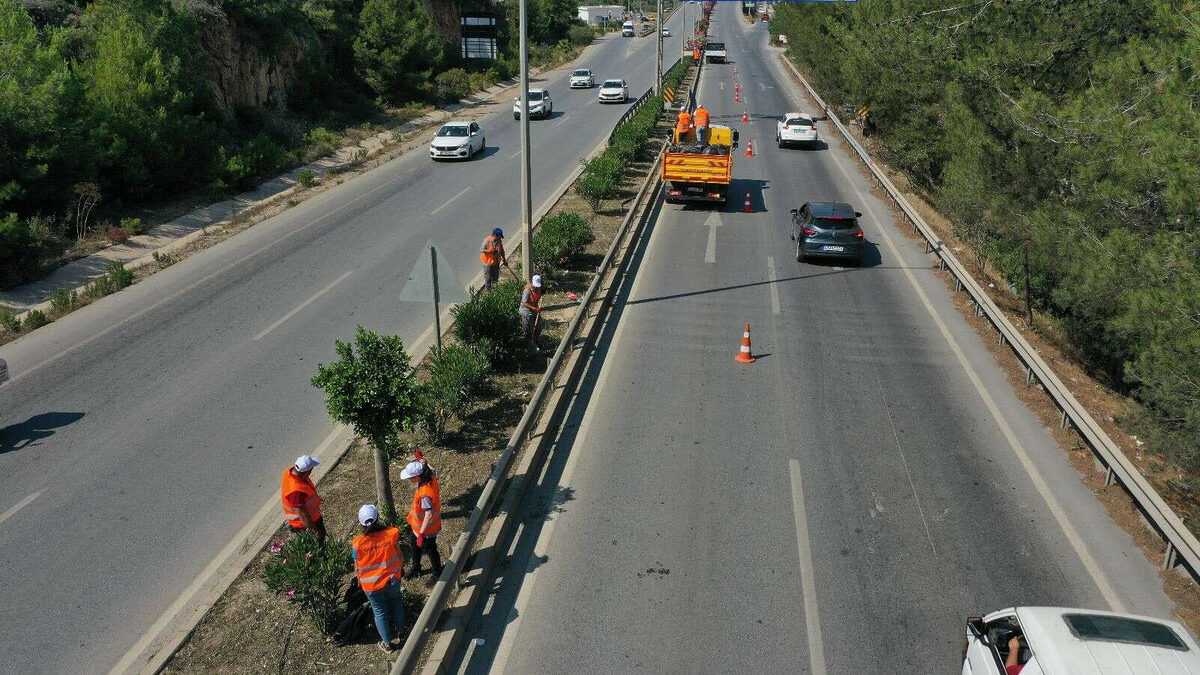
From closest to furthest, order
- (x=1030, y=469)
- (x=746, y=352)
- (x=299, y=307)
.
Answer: (x=1030, y=469), (x=746, y=352), (x=299, y=307)

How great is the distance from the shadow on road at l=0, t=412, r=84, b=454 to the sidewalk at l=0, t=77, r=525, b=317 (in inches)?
265

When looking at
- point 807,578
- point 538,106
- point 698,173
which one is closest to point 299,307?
point 698,173

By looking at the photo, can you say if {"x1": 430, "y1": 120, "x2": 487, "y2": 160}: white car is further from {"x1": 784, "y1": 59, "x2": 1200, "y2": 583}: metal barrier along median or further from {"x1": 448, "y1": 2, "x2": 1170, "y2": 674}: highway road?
{"x1": 784, "y1": 59, "x2": 1200, "y2": 583}: metal barrier along median

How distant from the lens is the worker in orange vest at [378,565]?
25.7ft

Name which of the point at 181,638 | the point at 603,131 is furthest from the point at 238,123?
the point at 181,638

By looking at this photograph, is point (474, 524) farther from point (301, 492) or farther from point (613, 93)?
point (613, 93)

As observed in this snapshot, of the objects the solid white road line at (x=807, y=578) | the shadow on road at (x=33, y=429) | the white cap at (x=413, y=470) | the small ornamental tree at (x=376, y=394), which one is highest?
the small ornamental tree at (x=376, y=394)

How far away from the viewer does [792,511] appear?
10.3 meters

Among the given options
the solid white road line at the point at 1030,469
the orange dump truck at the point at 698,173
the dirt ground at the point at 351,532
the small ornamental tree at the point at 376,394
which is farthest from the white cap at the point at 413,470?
the orange dump truck at the point at 698,173

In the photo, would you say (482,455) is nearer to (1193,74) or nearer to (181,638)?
(181,638)

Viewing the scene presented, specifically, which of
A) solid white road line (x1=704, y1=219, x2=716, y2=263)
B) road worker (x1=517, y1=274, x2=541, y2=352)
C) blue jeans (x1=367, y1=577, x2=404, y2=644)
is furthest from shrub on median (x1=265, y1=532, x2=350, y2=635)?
solid white road line (x1=704, y1=219, x2=716, y2=263)

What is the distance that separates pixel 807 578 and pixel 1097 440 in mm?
4695

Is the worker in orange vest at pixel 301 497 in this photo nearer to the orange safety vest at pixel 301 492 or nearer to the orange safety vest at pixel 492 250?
the orange safety vest at pixel 301 492

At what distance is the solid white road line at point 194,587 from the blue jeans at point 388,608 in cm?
215
